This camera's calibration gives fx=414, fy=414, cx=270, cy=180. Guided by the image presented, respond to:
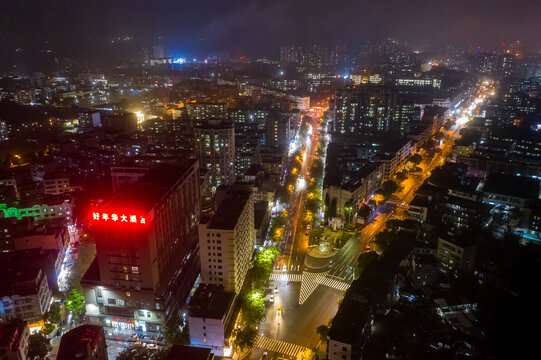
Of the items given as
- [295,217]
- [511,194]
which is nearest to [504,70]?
[511,194]

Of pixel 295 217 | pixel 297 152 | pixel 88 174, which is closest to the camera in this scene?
pixel 295 217

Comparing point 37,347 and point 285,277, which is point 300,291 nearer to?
point 285,277

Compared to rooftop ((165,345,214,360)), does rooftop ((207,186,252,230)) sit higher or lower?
higher

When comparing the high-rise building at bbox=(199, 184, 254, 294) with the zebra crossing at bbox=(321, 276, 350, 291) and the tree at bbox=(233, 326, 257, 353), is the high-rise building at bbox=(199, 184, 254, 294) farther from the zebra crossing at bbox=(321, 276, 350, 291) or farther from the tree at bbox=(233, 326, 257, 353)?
the zebra crossing at bbox=(321, 276, 350, 291)

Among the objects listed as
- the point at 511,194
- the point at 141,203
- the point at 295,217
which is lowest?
the point at 295,217

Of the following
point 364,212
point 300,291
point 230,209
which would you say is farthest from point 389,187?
point 230,209

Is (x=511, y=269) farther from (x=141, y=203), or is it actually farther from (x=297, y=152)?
(x=297, y=152)

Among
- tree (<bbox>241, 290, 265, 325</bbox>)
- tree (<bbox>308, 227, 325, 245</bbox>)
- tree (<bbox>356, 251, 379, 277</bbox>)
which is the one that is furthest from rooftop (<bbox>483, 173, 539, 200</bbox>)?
tree (<bbox>241, 290, 265, 325</bbox>)
